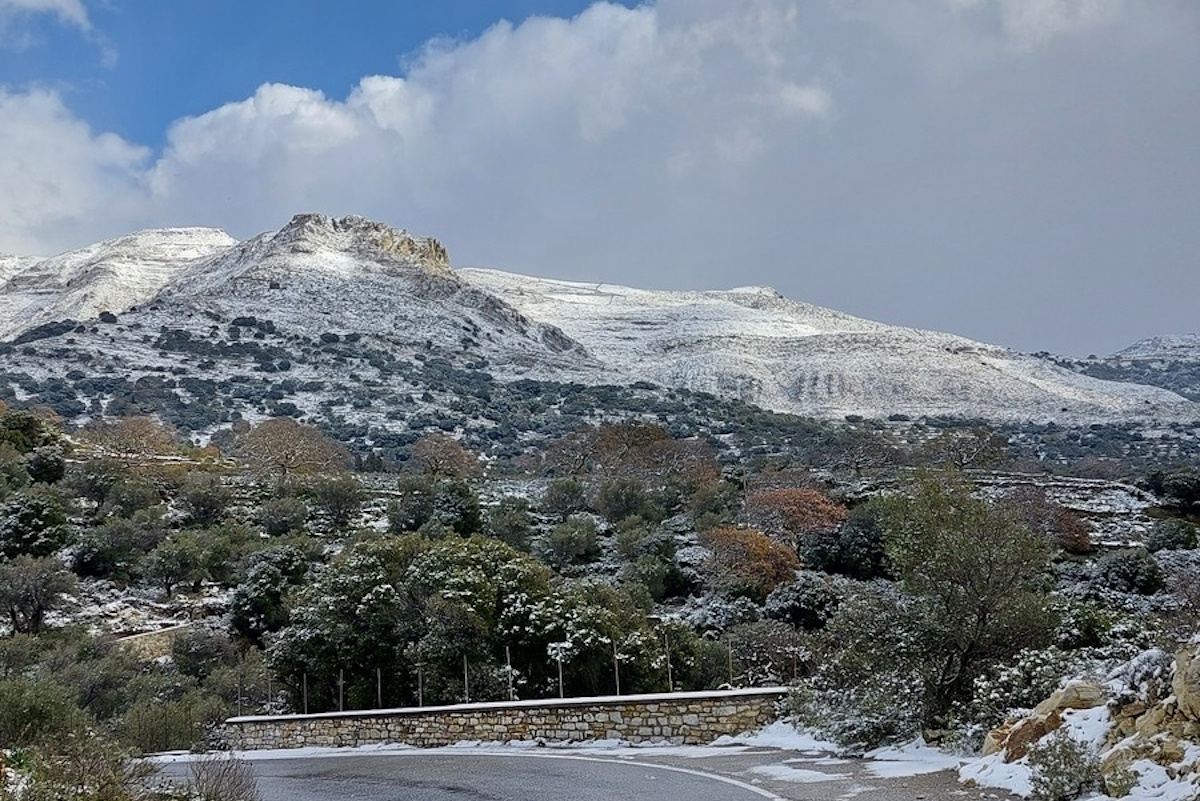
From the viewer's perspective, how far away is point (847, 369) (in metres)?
134

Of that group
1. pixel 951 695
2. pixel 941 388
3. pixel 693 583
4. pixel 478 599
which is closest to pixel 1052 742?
pixel 951 695

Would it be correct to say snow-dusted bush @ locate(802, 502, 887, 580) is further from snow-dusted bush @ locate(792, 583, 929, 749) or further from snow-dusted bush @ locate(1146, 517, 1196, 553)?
snow-dusted bush @ locate(792, 583, 929, 749)

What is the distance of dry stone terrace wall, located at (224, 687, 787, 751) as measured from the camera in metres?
13.6

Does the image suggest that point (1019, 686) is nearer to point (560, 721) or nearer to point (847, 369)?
point (560, 721)

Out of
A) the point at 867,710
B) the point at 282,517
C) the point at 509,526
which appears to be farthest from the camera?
the point at 282,517

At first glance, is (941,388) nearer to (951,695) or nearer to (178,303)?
(178,303)

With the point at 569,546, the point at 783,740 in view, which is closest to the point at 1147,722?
the point at 783,740

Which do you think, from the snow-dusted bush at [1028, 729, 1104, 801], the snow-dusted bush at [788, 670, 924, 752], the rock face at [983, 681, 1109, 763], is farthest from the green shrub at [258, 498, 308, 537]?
the snow-dusted bush at [1028, 729, 1104, 801]

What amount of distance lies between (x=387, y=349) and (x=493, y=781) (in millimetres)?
110954

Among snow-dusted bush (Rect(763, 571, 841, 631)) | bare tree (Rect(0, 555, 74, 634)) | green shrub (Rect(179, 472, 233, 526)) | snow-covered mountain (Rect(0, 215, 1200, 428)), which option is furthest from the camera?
snow-covered mountain (Rect(0, 215, 1200, 428))

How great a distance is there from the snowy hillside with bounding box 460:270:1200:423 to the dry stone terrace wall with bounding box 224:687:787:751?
104892mm

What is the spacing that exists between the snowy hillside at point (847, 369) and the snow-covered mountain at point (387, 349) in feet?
1.32

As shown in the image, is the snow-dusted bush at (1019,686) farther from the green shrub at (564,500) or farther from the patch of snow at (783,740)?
the green shrub at (564,500)

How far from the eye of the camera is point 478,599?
21.0 m
